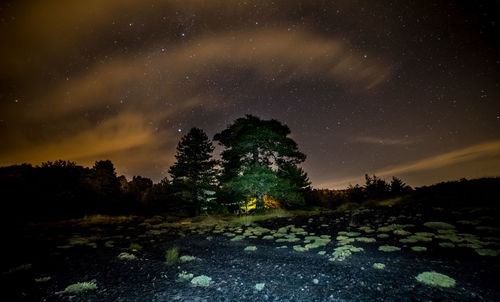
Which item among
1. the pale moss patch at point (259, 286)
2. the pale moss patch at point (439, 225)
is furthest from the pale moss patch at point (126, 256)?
the pale moss patch at point (439, 225)

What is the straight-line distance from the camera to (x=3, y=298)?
15.1 feet

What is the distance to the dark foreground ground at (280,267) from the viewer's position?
482 cm

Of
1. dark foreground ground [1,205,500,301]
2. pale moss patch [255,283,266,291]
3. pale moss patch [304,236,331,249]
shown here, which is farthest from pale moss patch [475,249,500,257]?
pale moss patch [255,283,266,291]

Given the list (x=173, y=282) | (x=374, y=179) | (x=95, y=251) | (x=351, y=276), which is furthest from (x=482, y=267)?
(x=374, y=179)

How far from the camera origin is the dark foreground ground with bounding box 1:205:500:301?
482cm

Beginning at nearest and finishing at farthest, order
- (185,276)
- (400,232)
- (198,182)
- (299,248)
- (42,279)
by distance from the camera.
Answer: (42,279) < (185,276) < (299,248) < (400,232) < (198,182)

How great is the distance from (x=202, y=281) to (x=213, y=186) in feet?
72.0

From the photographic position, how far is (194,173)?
1059 inches

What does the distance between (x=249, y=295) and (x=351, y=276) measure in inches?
106

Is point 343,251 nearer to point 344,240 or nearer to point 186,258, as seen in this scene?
point 344,240

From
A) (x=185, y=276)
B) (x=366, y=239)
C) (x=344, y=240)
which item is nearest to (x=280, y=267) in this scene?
(x=185, y=276)

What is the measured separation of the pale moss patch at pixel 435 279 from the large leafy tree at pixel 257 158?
12.8 metres

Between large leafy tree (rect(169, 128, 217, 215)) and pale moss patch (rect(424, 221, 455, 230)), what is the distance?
831 inches

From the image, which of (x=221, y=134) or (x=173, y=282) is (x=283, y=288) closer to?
(x=173, y=282)
